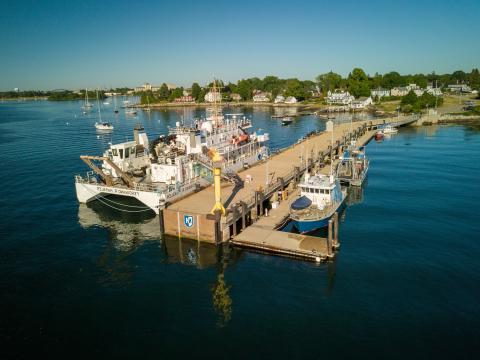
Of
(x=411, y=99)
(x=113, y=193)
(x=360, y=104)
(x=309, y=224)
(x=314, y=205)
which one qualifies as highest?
(x=411, y=99)

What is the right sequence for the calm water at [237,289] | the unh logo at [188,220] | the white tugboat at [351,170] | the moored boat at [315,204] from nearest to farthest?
the calm water at [237,289] < the unh logo at [188,220] < the moored boat at [315,204] < the white tugboat at [351,170]

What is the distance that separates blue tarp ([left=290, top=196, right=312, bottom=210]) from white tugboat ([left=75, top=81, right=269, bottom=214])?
10216 millimetres

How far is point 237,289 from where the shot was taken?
1134 inches

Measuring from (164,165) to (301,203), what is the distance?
18.5m

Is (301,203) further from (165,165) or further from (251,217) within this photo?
(165,165)

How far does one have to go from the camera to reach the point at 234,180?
155 ft

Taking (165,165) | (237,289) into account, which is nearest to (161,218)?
(165,165)

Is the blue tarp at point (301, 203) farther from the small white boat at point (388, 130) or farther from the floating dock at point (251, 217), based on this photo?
the small white boat at point (388, 130)

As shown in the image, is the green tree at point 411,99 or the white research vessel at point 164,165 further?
the green tree at point 411,99

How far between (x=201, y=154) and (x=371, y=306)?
3004cm

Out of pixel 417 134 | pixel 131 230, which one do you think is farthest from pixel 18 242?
pixel 417 134

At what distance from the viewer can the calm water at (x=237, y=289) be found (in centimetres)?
2270

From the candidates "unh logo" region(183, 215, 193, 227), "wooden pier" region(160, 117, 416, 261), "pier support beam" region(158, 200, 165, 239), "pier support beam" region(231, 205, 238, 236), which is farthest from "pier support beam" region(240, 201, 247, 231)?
"pier support beam" region(158, 200, 165, 239)

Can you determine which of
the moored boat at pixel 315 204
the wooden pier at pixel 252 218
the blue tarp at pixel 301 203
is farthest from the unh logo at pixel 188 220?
the blue tarp at pixel 301 203
